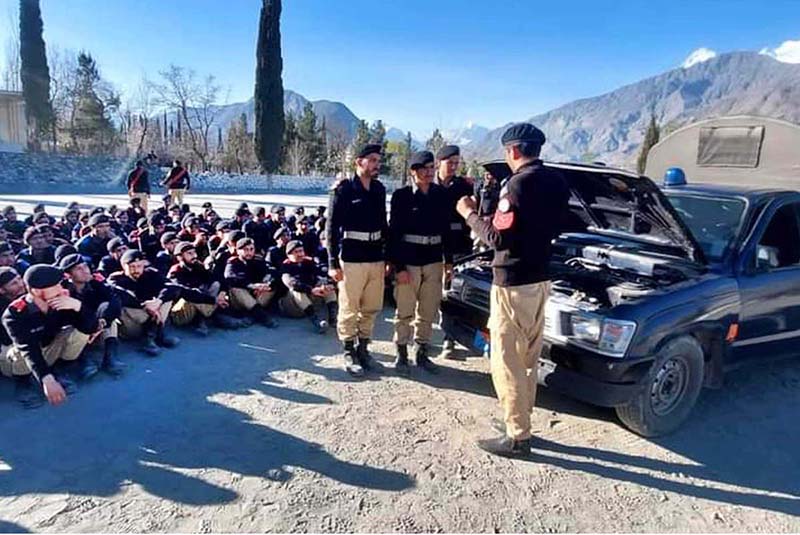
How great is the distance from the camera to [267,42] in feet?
95.9

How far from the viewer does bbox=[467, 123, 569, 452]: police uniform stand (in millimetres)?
2945

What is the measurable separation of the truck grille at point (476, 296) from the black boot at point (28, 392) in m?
3.07

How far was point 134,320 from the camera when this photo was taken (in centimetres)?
467

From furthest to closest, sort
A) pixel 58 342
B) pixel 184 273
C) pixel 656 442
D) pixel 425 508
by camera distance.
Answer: pixel 184 273
pixel 58 342
pixel 656 442
pixel 425 508

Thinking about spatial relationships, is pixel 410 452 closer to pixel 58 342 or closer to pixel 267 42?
pixel 58 342

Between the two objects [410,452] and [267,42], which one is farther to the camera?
[267,42]

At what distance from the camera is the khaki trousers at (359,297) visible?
423 centimetres

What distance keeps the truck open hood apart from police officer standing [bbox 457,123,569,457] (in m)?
0.83

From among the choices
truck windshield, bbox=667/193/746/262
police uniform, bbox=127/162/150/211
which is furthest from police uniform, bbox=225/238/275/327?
police uniform, bbox=127/162/150/211

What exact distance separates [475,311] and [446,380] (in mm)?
708

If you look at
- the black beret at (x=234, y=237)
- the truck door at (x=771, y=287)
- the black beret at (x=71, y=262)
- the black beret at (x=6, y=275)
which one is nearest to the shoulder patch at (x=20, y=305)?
the black beret at (x=6, y=275)

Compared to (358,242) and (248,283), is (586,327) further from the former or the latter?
(248,283)

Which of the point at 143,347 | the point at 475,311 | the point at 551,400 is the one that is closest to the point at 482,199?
the point at 475,311

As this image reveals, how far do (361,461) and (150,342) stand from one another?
2578 mm
